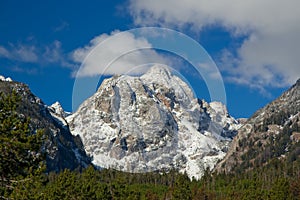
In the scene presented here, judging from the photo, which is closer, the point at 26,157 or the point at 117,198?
the point at 26,157

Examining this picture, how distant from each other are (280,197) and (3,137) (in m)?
107

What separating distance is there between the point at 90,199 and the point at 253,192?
59.3m

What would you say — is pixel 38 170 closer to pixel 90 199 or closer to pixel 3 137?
pixel 3 137

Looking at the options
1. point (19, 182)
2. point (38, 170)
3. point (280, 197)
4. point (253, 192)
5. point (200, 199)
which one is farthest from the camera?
point (200, 199)

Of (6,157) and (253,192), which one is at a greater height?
(253,192)

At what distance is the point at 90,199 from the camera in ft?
342

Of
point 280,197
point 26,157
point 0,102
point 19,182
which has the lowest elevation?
point 19,182

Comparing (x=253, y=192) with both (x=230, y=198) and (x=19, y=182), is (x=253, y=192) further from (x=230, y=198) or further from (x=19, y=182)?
(x=19, y=182)

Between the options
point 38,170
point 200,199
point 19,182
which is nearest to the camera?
point 19,182

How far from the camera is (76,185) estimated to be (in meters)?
104

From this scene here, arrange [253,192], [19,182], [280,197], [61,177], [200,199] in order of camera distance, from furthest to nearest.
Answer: [200,199] → [253,192] → [280,197] → [61,177] → [19,182]

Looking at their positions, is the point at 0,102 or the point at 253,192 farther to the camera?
the point at 253,192

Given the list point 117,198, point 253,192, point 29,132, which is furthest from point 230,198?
point 29,132

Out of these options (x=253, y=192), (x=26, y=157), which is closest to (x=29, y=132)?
(x=26, y=157)
